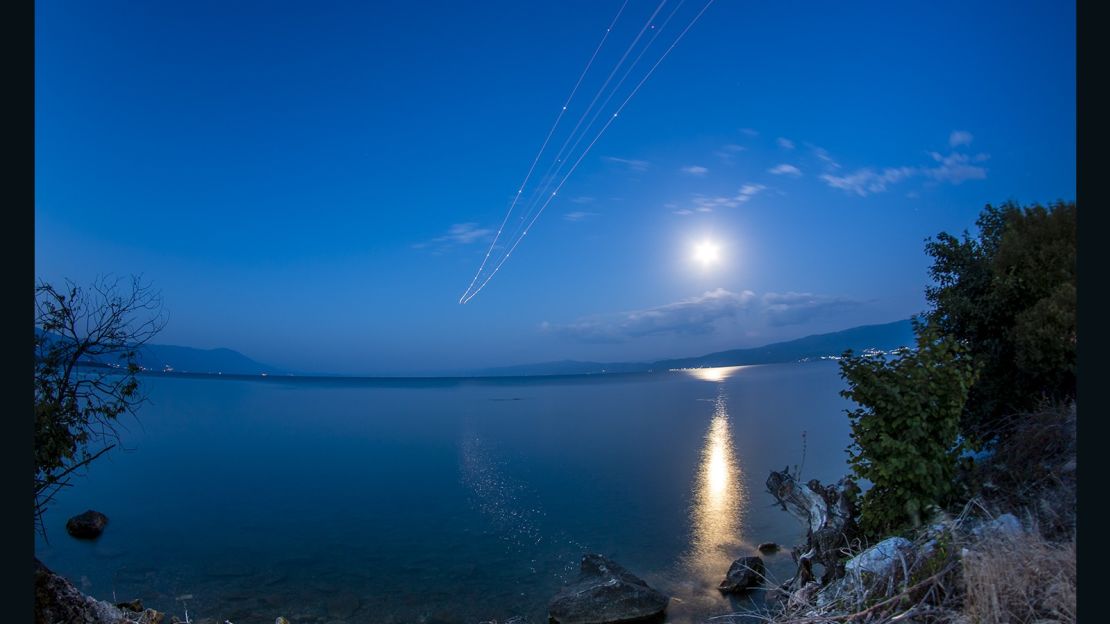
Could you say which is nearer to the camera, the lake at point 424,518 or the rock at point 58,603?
the rock at point 58,603

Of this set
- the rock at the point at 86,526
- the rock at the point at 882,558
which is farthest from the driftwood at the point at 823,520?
the rock at the point at 86,526

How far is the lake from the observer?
22.6 metres

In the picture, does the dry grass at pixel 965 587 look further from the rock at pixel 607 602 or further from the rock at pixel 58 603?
the rock at pixel 58 603

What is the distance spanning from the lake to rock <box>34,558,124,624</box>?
6.74 meters

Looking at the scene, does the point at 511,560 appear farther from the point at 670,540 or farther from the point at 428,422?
the point at 428,422

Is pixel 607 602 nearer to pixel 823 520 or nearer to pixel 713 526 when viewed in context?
pixel 823 520

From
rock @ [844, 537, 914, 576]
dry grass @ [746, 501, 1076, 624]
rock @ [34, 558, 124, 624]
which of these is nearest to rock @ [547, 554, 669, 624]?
dry grass @ [746, 501, 1076, 624]

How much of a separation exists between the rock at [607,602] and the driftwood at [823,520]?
18.6 feet

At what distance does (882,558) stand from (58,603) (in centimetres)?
1410

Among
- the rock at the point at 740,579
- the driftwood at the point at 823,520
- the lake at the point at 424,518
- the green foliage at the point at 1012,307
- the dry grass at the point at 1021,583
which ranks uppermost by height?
the green foliage at the point at 1012,307

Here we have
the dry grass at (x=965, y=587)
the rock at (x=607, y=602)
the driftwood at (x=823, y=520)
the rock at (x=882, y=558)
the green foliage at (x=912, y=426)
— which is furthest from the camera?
the rock at (x=607, y=602)

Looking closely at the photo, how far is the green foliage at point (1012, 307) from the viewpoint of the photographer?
15.9m

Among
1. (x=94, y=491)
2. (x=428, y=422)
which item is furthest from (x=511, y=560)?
(x=428, y=422)

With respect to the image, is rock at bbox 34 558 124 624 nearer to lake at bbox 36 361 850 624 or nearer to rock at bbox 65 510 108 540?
lake at bbox 36 361 850 624
